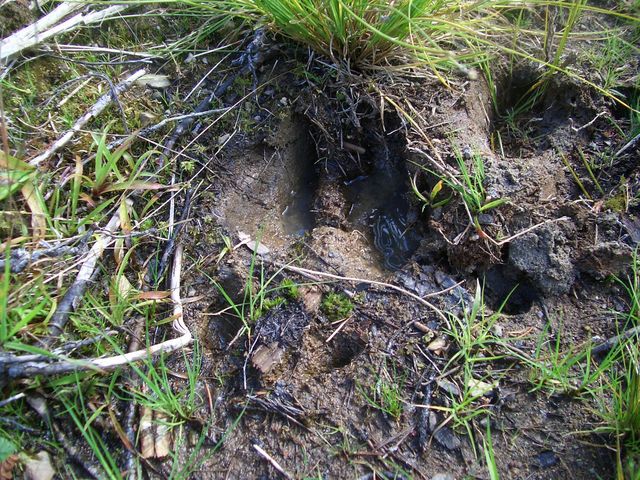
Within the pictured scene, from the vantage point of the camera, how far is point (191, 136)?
1.70m

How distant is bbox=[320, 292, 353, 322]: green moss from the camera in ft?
4.81

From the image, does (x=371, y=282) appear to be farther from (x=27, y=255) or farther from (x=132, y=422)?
(x=27, y=255)

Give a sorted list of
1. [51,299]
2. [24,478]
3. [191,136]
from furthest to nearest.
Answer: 1. [191,136]
2. [51,299]
3. [24,478]

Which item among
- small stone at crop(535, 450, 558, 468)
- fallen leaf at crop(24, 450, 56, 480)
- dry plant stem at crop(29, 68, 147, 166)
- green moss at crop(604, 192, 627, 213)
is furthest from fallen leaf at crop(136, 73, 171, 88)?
small stone at crop(535, 450, 558, 468)

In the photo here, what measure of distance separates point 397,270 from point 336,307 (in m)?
0.27

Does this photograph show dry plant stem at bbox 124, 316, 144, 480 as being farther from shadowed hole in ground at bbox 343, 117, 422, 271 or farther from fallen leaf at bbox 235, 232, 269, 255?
shadowed hole in ground at bbox 343, 117, 422, 271

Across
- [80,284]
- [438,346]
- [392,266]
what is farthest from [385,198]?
[80,284]

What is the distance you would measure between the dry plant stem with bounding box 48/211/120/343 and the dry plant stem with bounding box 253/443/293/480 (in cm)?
66

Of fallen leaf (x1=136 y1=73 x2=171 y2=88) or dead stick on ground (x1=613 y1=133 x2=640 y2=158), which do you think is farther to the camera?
fallen leaf (x1=136 y1=73 x2=171 y2=88)

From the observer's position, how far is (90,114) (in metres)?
1.66

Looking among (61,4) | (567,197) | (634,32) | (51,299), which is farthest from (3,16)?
(634,32)

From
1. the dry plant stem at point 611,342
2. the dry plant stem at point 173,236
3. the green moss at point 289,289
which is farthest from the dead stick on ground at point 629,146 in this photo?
the dry plant stem at point 173,236

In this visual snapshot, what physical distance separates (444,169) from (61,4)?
60.8 inches

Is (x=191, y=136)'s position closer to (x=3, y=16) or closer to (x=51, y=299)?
(x=51, y=299)
